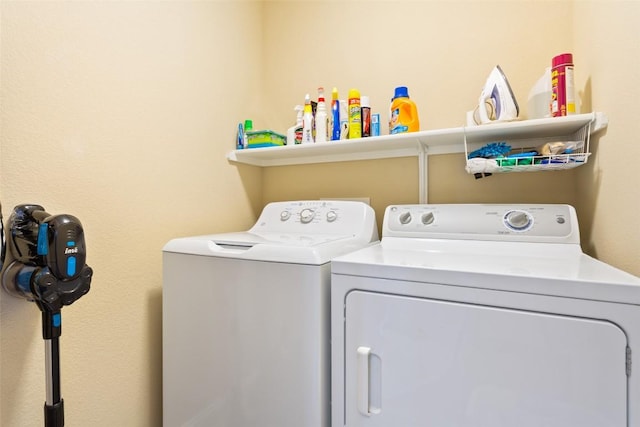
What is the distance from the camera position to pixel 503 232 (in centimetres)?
121

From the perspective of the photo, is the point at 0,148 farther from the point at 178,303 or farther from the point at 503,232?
the point at 503,232

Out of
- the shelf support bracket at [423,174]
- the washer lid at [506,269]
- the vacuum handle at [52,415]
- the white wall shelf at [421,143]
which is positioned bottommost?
the vacuum handle at [52,415]

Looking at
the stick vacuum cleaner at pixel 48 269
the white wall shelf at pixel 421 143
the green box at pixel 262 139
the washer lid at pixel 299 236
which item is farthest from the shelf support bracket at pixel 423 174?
the stick vacuum cleaner at pixel 48 269

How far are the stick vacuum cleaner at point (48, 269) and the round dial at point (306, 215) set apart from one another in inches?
33.4

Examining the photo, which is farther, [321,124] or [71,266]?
[321,124]

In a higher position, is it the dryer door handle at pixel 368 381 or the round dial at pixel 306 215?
the round dial at pixel 306 215

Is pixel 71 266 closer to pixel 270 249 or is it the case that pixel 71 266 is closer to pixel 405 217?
pixel 270 249

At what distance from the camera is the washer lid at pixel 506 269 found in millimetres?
704

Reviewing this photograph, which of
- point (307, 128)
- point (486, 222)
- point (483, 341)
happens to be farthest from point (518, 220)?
point (307, 128)

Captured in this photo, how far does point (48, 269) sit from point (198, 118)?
91 centimetres

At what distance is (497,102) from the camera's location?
50.7 inches

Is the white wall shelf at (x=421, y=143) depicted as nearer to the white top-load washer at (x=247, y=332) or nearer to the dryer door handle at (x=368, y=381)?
the white top-load washer at (x=247, y=332)

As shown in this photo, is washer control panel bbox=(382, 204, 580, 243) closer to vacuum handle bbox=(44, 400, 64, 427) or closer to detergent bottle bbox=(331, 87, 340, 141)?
detergent bottle bbox=(331, 87, 340, 141)

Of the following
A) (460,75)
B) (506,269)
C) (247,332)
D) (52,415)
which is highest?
(460,75)
